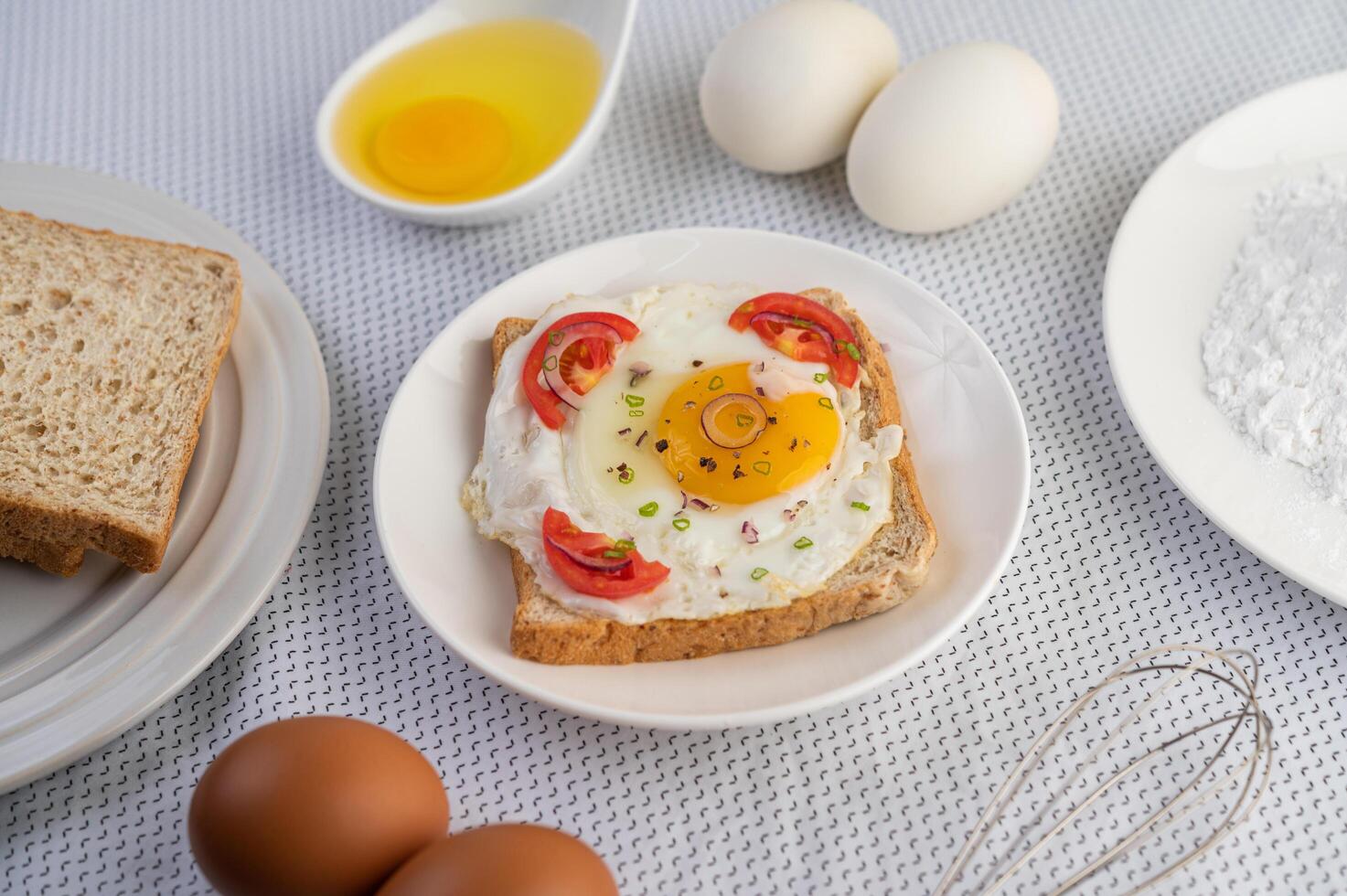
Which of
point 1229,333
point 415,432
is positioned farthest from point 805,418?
point 1229,333

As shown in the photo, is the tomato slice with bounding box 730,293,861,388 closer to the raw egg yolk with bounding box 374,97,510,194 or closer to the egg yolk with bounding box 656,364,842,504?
the egg yolk with bounding box 656,364,842,504

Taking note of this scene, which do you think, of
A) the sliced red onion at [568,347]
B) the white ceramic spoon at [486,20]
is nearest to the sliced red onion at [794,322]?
the sliced red onion at [568,347]

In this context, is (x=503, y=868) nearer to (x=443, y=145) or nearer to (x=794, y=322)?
(x=794, y=322)

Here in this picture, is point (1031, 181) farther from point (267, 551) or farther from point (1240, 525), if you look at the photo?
point (267, 551)

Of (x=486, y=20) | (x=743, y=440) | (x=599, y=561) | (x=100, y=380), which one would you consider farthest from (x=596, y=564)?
(x=486, y=20)

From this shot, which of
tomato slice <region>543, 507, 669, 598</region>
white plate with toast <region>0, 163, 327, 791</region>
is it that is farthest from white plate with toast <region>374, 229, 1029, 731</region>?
white plate with toast <region>0, 163, 327, 791</region>

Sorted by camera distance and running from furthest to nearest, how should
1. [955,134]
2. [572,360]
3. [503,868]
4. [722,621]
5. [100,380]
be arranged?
[955,134] < [100,380] < [572,360] < [722,621] < [503,868]
